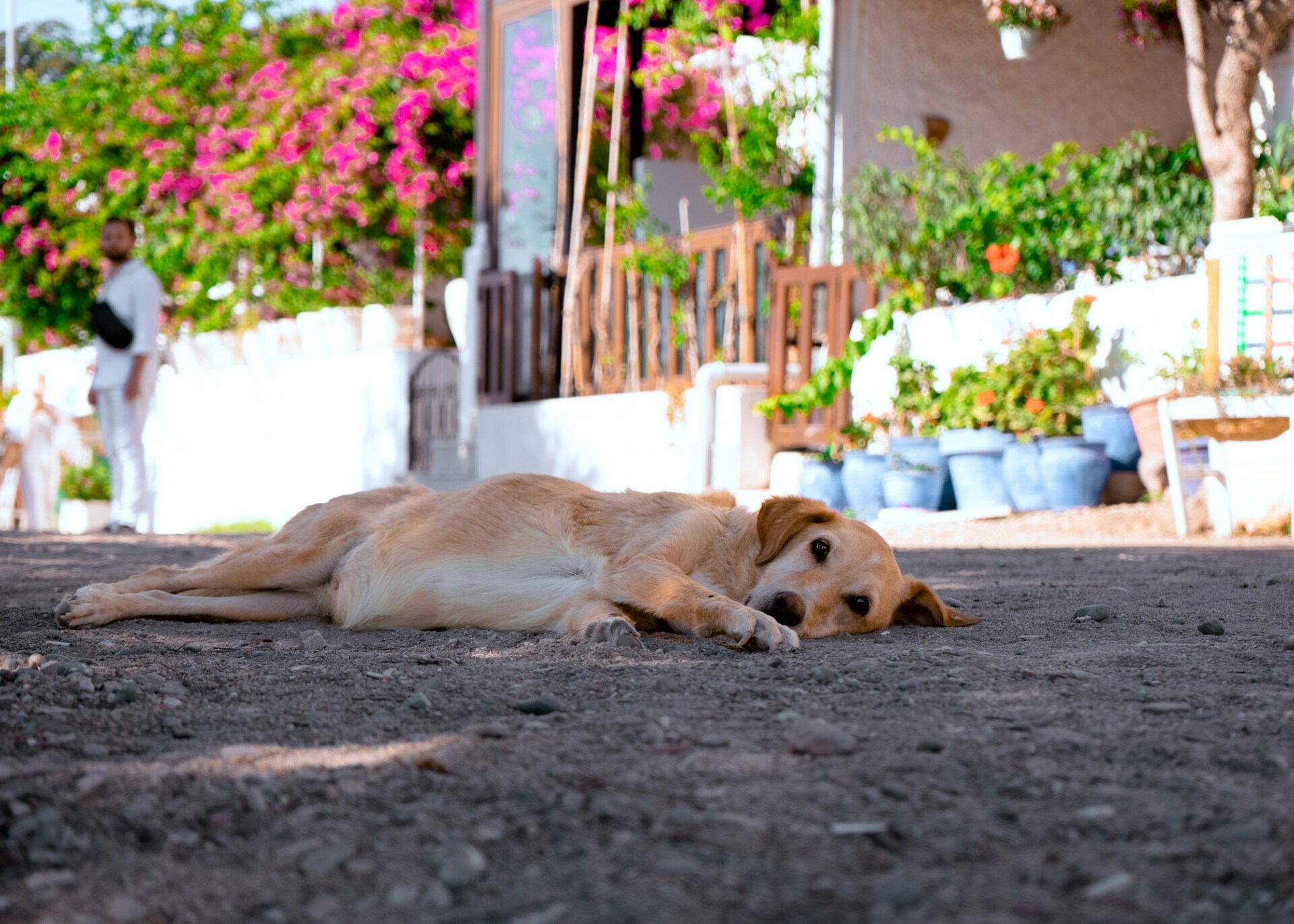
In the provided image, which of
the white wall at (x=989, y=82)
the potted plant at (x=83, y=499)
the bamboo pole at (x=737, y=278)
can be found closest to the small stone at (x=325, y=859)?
the bamboo pole at (x=737, y=278)

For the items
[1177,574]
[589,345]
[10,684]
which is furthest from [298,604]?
[589,345]

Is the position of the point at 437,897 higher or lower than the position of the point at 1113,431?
lower

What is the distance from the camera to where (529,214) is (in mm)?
12438

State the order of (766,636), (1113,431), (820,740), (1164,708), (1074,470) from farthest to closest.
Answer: (1113,431) → (1074,470) → (766,636) → (1164,708) → (820,740)

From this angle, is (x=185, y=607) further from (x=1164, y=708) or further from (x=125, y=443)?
(x=125, y=443)

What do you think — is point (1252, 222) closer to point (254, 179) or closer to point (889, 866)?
point (889, 866)

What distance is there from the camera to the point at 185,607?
388 centimetres

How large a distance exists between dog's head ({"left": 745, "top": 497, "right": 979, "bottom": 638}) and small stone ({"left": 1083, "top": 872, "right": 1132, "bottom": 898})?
1921 mm

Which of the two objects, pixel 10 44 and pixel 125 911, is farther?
pixel 10 44

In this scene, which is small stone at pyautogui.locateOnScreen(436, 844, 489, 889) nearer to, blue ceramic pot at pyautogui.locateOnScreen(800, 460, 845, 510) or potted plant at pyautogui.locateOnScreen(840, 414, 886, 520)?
potted plant at pyautogui.locateOnScreen(840, 414, 886, 520)

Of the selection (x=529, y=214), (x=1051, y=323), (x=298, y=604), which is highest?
(x=529, y=214)

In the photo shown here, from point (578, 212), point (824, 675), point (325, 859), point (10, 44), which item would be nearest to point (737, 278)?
point (578, 212)

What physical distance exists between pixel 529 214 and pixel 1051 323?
585cm

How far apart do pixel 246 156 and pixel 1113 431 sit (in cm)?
1039
